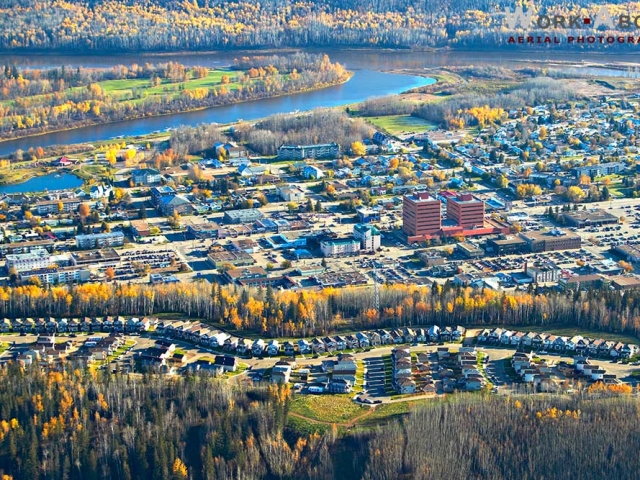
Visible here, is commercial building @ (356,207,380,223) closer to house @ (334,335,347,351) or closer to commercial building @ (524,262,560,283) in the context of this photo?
commercial building @ (524,262,560,283)

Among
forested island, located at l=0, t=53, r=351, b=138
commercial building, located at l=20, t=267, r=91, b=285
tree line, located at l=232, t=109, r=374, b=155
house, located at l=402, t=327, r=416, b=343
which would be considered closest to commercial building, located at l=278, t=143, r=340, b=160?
tree line, located at l=232, t=109, r=374, b=155

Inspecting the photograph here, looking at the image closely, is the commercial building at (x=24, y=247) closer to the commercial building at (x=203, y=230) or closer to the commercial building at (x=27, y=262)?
the commercial building at (x=27, y=262)

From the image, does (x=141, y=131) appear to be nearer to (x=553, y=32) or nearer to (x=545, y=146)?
(x=545, y=146)

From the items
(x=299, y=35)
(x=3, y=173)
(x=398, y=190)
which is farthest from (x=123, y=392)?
(x=299, y=35)

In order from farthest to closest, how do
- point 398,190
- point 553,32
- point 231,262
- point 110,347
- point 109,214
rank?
1. point 553,32
2. point 398,190
3. point 109,214
4. point 231,262
5. point 110,347

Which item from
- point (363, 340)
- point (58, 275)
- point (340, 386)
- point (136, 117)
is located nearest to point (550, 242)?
point (363, 340)

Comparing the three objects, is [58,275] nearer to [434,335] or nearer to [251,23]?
Result: [434,335]
